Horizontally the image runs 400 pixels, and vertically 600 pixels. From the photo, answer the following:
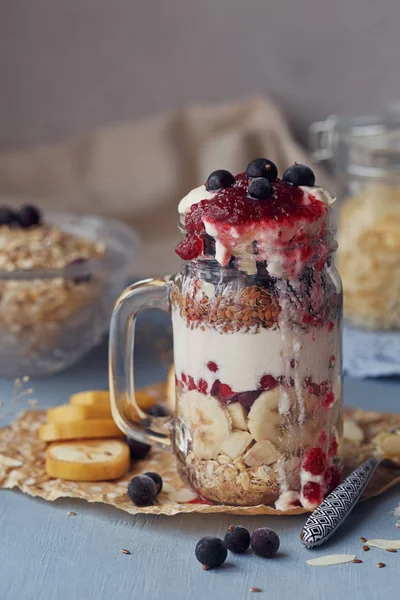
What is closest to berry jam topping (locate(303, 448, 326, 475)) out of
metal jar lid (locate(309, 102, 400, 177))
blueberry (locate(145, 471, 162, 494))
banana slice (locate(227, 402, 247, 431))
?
banana slice (locate(227, 402, 247, 431))

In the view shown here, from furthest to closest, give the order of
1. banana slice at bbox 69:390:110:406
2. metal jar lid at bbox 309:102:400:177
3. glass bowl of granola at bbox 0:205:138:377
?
metal jar lid at bbox 309:102:400:177 → glass bowl of granola at bbox 0:205:138:377 → banana slice at bbox 69:390:110:406

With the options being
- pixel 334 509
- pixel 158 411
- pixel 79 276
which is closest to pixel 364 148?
pixel 79 276

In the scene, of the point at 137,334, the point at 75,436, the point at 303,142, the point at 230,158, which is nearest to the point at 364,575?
the point at 75,436

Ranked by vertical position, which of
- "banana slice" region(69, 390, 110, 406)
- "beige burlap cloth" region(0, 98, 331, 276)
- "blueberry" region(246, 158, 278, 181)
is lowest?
"beige burlap cloth" region(0, 98, 331, 276)

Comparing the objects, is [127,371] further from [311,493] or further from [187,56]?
[187,56]

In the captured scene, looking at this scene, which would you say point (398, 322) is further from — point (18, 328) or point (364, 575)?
point (364, 575)

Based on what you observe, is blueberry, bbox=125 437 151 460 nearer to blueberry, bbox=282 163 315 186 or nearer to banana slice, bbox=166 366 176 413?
banana slice, bbox=166 366 176 413

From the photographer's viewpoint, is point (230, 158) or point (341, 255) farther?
point (230, 158)
